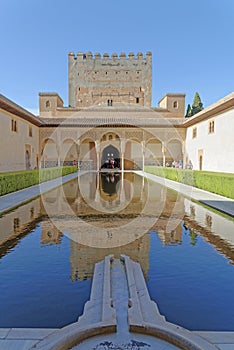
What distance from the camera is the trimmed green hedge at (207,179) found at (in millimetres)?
10566

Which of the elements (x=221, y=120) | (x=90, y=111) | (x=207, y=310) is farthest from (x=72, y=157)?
(x=207, y=310)

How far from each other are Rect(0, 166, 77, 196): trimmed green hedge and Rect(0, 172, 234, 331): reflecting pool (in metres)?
2.69

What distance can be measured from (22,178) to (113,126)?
14.1 meters

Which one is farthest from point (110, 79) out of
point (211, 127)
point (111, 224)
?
point (111, 224)

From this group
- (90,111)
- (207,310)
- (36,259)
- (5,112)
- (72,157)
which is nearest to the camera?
(207,310)

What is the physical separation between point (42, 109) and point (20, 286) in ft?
96.2

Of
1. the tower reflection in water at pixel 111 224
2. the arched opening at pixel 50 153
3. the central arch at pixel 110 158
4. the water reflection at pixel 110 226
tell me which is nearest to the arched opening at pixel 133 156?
the central arch at pixel 110 158

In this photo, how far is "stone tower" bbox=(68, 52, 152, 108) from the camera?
119ft

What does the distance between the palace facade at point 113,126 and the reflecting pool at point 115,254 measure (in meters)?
9.05

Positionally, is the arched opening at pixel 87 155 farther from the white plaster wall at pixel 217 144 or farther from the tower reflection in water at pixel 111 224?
the tower reflection in water at pixel 111 224

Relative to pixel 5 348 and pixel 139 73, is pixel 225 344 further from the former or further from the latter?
pixel 139 73

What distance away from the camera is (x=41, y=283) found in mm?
3730

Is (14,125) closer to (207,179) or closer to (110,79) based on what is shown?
(207,179)

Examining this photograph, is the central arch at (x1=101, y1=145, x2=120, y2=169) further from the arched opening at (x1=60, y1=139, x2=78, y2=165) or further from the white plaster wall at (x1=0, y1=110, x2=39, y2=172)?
the white plaster wall at (x1=0, y1=110, x2=39, y2=172)
